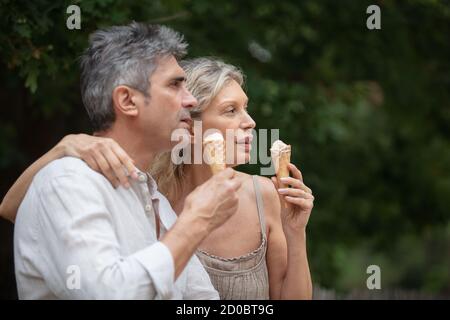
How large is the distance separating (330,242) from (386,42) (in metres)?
2.64

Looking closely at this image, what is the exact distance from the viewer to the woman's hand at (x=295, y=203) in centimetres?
340

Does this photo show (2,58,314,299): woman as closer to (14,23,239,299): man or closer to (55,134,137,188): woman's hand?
(14,23,239,299): man

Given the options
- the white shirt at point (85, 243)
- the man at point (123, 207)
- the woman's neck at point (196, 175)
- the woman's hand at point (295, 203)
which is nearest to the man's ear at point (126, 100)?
the man at point (123, 207)

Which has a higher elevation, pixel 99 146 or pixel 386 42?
pixel 386 42

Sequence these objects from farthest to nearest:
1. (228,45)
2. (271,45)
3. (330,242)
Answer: (330,242) → (271,45) → (228,45)

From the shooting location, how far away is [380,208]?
8.95 m

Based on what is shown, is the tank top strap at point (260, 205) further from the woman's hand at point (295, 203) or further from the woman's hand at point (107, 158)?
the woman's hand at point (107, 158)

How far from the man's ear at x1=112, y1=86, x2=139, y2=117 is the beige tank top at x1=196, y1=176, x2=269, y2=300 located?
93cm

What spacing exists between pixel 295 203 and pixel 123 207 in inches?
34.8

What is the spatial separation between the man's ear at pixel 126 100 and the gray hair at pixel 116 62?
0.02 metres

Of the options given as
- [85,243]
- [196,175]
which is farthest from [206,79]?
[85,243]
